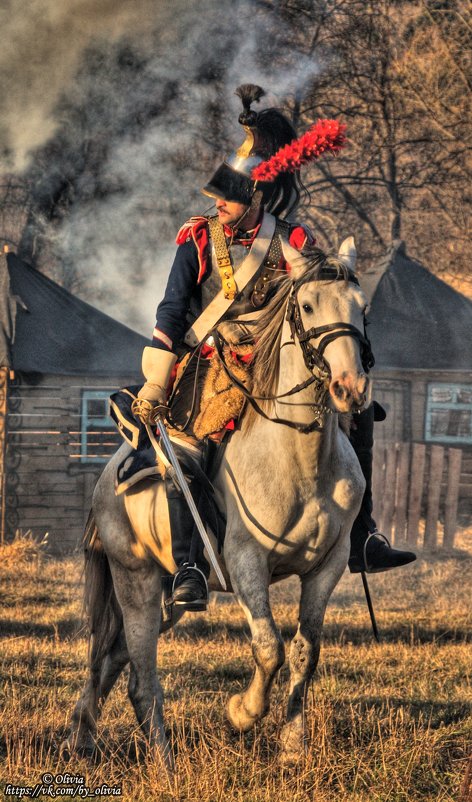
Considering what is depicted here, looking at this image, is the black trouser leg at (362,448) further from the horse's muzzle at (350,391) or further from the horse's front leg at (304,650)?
the horse's muzzle at (350,391)

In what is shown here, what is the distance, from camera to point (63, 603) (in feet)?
38.2

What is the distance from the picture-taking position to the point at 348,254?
5047 millimetres

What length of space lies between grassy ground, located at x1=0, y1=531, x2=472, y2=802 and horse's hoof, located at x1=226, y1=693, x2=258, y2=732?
16 centimetres

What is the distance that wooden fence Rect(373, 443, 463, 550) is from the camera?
56.7 feet

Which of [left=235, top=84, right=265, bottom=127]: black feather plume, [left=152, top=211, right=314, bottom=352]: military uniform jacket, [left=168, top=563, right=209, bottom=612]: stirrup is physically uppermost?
[left=235, top=84, right=265, bottom=127]: black feather plume

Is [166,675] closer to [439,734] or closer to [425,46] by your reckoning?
[439,734]

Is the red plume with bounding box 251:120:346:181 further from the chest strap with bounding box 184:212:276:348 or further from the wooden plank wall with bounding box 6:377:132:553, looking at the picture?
the wooden plank wall with bounding box 6:377:132:553

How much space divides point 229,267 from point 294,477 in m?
1.24

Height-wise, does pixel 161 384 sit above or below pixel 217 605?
above

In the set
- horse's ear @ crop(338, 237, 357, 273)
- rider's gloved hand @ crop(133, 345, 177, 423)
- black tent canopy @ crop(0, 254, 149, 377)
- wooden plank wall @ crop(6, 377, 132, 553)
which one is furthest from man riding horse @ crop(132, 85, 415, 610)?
wooden plank wall @ crop(6, 377, 132, 553)

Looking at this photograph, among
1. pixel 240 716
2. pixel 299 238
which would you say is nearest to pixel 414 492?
pixel 299 238

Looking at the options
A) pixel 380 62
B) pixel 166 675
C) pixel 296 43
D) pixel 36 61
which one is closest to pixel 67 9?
pixel 36 61

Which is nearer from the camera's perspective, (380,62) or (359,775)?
(359,775)

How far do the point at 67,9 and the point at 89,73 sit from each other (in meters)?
1.67
